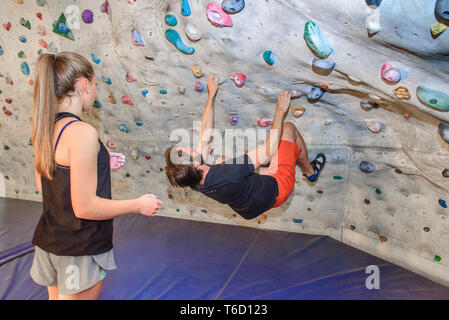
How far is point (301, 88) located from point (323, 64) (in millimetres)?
344

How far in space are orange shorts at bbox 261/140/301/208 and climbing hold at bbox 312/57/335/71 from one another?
1.72ft

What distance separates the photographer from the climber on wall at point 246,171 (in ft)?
5.25

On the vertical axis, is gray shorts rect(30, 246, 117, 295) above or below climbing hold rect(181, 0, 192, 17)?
below

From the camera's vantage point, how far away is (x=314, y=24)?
55.9 inches

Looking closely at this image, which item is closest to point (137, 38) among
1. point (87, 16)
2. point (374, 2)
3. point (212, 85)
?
point (87, 16)

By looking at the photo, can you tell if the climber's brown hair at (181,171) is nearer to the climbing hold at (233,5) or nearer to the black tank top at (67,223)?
the black tank top at (67,223)

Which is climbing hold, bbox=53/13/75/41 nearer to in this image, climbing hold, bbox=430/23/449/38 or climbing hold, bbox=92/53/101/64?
climbing hold, bbox=92/53/101/64

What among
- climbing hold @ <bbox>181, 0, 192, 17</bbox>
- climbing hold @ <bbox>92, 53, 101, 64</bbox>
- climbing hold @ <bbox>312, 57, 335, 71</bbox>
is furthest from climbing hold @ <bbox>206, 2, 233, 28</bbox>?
climbing hold @ <bbox>92, 53, 101, 64</bbox>

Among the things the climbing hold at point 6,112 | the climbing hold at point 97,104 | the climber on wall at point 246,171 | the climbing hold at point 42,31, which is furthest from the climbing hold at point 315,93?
the climbing hold at point 6,112

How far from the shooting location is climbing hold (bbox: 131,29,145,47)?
77.3 inches

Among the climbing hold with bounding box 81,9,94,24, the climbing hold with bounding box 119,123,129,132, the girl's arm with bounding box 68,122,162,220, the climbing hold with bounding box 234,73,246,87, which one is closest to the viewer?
the girl's arm with bounding box 68,122,162,220

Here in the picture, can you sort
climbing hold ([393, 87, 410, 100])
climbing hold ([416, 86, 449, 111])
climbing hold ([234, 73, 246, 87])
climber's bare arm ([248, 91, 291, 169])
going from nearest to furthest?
climbing hold ([416, 86, 449, 111]) → climbing hold ([393, 87, 410, 100]) → climber's bare arm ([248, 91, 291, 169]) → climbing hold ([234, 73, 246, 87])
